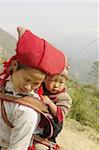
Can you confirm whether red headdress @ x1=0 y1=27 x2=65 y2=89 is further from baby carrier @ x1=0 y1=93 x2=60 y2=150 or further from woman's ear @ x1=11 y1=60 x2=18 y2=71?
baby carrier @ x1=0 y1=93 x2=60 y2=150

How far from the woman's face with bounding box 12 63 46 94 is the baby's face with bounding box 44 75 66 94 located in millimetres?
308

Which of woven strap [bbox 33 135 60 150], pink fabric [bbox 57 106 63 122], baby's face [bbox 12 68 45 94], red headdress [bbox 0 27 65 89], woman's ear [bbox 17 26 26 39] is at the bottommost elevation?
woven strap [bbox 33 135 60 150]

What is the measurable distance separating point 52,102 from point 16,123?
1.16ft

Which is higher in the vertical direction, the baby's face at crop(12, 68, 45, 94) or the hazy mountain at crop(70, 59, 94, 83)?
the baby's face at crop(12, 68, 45, 94)

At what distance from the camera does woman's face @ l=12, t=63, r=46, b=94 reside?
2021mm

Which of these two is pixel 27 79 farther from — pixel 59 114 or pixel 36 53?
pixel 59 114

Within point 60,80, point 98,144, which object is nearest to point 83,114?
point 98,144

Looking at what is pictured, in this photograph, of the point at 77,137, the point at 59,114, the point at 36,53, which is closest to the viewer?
the point at 36,53

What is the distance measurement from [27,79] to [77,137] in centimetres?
430

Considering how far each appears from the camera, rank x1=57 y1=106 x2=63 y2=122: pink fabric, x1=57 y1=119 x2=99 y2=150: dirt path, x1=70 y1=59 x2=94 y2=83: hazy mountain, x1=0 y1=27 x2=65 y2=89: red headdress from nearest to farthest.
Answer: x1=0 y1=27 x2=65 y2=89: red headdress, x1=57 y1=106 x2=63 y2=122: pink fabric, x1=57 y1=119 x2=99 y2=150: dirt path, x1=70 y1=59 x2=94 y2=83: hazy mountain

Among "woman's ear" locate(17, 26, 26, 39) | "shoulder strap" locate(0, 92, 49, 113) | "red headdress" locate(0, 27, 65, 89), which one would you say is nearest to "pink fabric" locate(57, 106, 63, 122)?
"shoulder strap" locate(0, 92, 49, 113)

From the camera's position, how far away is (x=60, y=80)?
7.97ft

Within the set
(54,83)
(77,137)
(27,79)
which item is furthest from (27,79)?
(77,137)

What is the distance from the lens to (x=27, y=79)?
6.63 feet
